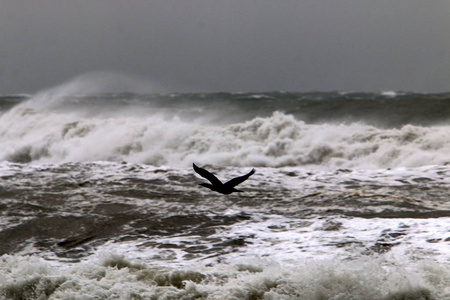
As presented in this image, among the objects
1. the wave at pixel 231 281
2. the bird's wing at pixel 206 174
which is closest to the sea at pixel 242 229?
the wave at pixel 231 281

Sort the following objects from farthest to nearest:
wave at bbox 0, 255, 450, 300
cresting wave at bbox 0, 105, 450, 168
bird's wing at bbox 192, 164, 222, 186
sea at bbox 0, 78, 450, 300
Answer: cresting wave at bbox 0, 105, 450, 168, bird's wing at bbox 192, 164, 222, 186, sea at bbox 0, 78, 450, 300, wave at bbox 0, 255, 450, 300

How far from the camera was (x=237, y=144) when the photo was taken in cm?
1560

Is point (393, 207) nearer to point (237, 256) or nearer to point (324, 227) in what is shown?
point (324, 227)

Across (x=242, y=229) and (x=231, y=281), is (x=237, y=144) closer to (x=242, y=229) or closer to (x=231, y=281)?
(x=242, y=229)

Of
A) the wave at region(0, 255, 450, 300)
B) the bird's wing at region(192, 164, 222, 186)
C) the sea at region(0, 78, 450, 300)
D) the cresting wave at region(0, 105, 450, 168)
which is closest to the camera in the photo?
the wave at region(0, 255, 450, 300)

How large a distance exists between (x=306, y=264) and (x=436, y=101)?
53.4 feet

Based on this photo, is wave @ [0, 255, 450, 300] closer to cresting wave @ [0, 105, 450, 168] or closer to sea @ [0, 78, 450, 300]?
sea @ [0, 78, 450, 300]

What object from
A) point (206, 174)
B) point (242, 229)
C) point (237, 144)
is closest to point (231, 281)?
point (206, 174)

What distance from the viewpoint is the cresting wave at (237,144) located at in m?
13.8

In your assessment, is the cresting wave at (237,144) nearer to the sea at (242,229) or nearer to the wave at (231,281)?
the sea at (242,229)

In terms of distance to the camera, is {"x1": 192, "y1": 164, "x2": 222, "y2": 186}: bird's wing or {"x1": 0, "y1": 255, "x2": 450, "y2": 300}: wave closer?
{"x1": 0, "y1": 255, "x2": 450, "y2": 300}: wave

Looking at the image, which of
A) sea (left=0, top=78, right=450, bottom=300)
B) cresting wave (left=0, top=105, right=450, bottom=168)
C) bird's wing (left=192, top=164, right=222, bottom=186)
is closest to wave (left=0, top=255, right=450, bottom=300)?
sea (left=0, top=78, right=450, bottom=300)

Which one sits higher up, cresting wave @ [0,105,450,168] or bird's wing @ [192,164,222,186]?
bird's wing @ [192,164,222,186]

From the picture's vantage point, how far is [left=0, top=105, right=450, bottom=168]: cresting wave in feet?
45.2
